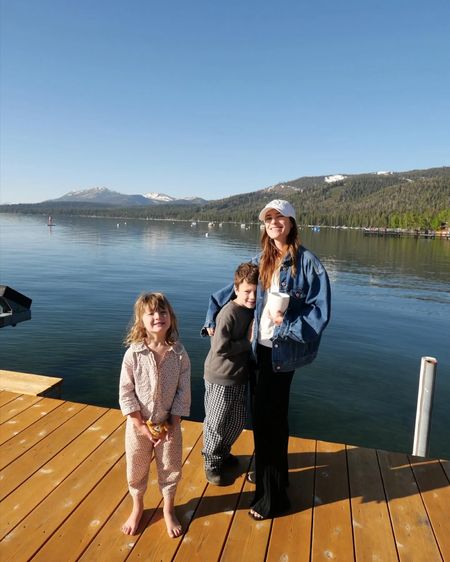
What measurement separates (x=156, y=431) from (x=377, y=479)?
2336mm

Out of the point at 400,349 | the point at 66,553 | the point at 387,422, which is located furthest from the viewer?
the point at 400,349

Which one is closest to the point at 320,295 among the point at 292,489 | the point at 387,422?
the point at 292,489

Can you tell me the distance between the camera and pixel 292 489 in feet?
11.8

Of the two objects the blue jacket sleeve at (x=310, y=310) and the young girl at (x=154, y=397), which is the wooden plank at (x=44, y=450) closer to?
the young girl at (x=154, y=397)

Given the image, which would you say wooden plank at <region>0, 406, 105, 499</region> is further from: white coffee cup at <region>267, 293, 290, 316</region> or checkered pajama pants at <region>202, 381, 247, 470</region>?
white coffee cup at <region>267, 293, 290, 316</region>

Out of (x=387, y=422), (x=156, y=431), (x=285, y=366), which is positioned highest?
(x=285, y=366)

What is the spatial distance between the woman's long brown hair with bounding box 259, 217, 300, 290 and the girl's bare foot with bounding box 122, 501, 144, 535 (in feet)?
6.43

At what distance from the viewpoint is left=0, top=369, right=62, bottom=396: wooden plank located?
538 centimetres

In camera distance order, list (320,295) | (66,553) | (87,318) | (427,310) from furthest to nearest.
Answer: (427,310) < (87,318) < (320,295) < (66,553)

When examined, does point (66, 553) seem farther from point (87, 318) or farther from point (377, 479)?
point (87, 318)

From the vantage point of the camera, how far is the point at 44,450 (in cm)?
400

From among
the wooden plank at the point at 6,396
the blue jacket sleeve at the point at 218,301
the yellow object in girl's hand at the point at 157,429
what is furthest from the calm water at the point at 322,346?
the yellow object in girl's hand at the point at 157,429

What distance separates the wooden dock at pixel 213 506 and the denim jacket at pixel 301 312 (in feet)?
4.33

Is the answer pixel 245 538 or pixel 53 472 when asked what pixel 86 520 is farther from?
pixel 245 538
